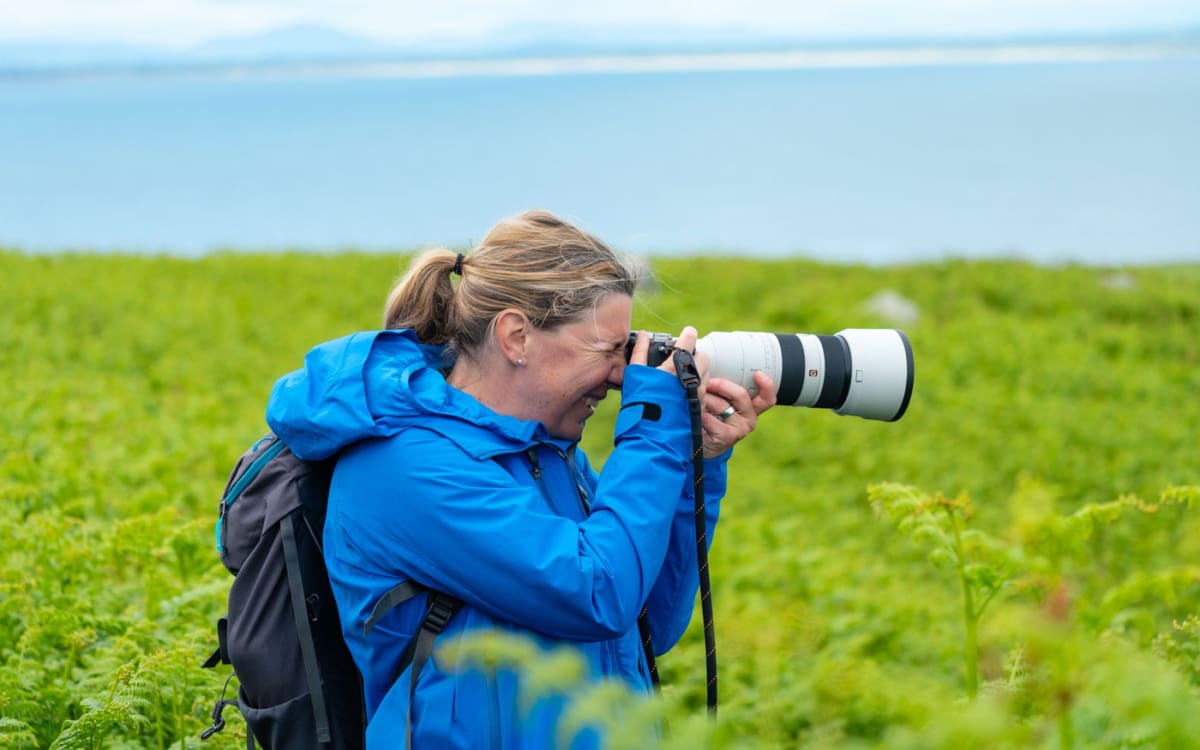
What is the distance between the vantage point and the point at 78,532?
3.73 meters

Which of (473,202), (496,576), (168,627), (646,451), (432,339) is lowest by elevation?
(168,627)

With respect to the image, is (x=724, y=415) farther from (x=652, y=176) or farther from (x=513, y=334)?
(x=652, y=176)

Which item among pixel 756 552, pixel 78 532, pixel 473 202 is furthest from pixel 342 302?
pixel 473 202

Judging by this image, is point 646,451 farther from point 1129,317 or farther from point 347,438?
point 1129,317

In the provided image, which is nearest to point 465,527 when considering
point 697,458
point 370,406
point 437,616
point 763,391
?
point 437,616

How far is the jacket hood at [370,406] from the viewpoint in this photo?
1827mm

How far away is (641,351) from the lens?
208 cm

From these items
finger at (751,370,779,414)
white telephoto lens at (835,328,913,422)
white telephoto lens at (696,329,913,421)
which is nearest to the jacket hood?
finger at (751,370,779,414)

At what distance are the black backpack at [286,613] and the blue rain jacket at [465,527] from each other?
0.25 ft

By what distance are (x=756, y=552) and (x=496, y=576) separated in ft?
14.2

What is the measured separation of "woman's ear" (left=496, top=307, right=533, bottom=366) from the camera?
2008 millimetres

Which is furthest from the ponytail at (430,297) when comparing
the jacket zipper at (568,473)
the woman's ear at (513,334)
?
the jacket zipper at (568,473)

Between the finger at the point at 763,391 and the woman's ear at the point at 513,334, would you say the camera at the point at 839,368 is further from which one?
the woman's ear at the point at 513,334

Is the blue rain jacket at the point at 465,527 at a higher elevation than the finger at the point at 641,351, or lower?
lower
